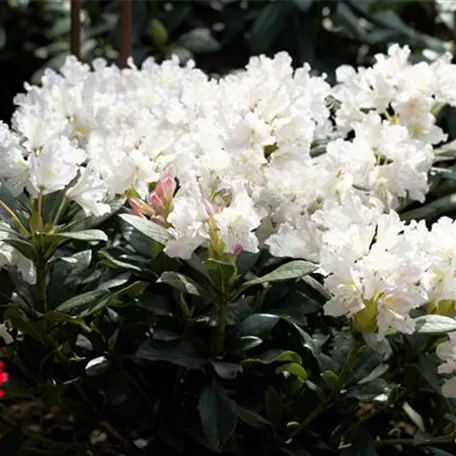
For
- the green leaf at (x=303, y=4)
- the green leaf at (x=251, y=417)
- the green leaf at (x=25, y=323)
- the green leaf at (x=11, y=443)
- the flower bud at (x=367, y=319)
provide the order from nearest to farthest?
1. the flower bud at (x=367, y=319)
2. the green leaf at (x=25, y=323)
3. the green leaf at (x=251, y=417)
4. the green leaf at (x=11, y=443)
5. the green leaf at (x=303, y=4)

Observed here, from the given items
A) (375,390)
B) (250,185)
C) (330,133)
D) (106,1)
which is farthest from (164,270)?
(106,1)

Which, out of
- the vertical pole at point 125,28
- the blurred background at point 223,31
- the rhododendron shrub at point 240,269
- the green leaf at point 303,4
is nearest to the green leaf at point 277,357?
the rhododendron shrub at point 240,269

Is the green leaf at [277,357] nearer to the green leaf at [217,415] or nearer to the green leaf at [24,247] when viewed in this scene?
the green leaf at [217,415]

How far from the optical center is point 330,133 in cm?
220

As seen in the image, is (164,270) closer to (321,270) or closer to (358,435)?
(321,270)

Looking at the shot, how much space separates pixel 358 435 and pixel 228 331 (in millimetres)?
263

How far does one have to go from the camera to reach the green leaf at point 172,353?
1737 millimetres

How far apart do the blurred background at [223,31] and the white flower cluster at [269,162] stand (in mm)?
1212

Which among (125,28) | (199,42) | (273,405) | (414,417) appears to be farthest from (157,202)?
(199,42)

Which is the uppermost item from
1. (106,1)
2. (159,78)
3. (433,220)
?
(159,78)

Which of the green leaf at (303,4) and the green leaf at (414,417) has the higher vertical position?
the green leaf at (303,4)

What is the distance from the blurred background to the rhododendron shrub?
140 cm

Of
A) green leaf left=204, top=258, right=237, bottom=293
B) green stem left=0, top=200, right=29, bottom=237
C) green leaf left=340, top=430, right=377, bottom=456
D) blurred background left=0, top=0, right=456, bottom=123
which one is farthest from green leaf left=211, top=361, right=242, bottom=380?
blurred background left=0, top=0, right=456, bottom=123

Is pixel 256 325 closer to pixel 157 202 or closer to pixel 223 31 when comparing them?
pixel 157 202
